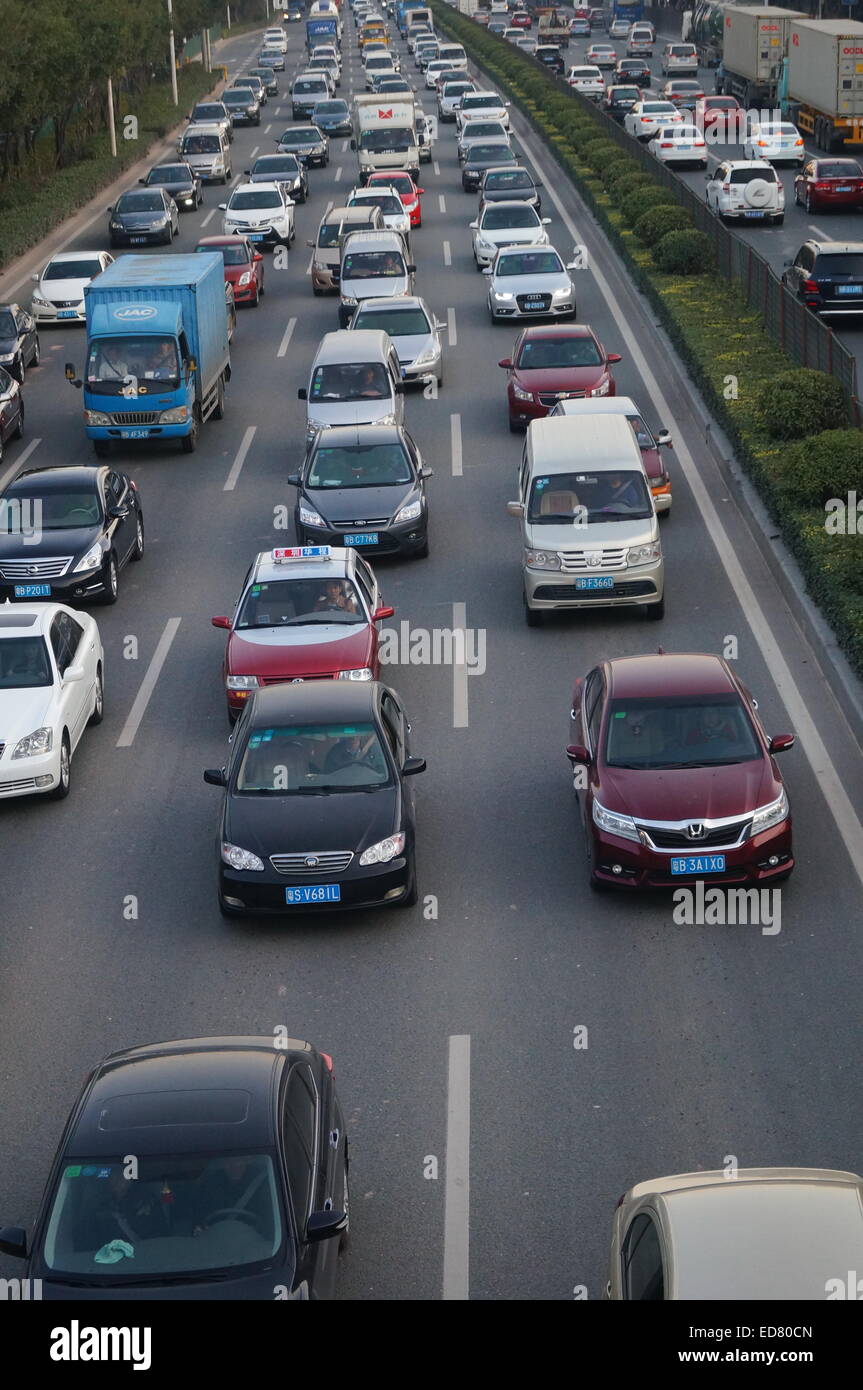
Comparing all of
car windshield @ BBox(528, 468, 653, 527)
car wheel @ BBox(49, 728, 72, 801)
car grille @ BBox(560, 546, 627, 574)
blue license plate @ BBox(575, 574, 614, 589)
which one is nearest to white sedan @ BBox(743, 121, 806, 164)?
car windshield @ BBox(528, 468, 653, 527)

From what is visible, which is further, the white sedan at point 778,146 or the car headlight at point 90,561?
the white sedan at point 778,146

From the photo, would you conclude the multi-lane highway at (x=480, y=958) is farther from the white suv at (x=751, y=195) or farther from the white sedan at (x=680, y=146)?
the white sedan at (x=680, y=146)

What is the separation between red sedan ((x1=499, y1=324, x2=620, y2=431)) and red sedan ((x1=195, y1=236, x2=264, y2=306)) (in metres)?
12.3

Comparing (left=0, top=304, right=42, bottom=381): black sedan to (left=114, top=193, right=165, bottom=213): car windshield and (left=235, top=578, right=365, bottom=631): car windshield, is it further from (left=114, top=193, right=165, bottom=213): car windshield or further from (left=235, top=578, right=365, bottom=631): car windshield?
(left=235, top=578, right=365, bottom=631): car windshield

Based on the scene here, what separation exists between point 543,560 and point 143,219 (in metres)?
30.2

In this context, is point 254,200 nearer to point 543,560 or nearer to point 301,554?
point 543,560

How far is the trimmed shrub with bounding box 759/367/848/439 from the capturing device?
23.7m

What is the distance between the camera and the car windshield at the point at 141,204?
154ft

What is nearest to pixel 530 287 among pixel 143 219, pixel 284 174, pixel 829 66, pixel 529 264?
pixel 529 264

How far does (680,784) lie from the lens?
522 inches

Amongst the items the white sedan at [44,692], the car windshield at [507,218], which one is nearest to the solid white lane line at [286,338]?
the car windshield at [507,218]

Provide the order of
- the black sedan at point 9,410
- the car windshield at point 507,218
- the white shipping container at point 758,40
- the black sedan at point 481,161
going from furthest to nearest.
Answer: the white shipping container at point 758,40, the black sedan at point 481,161, the car windshield at point 507,218, the black sedan at point 9,410

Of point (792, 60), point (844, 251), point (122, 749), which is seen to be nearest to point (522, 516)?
point (122, 749)

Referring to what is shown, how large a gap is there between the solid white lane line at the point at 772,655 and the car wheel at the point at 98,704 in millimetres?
6655
